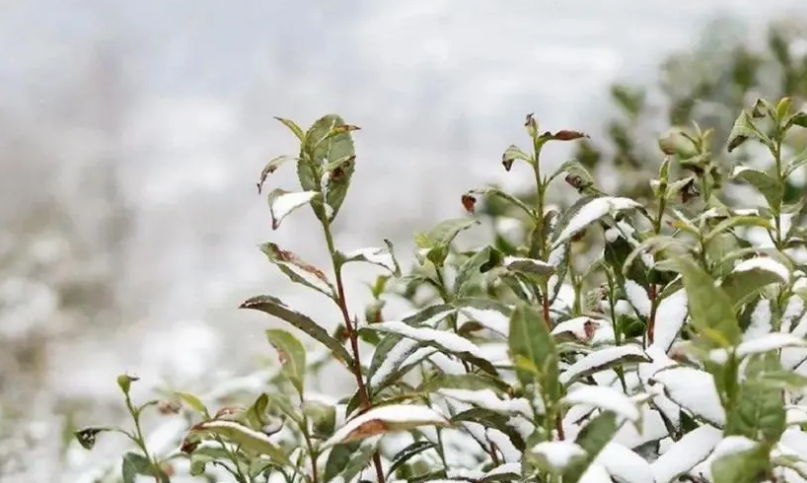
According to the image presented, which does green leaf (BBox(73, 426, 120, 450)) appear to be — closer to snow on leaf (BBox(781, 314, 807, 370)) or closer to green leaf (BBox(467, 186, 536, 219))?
green leaf (BBox(467, 186, 536, 219))

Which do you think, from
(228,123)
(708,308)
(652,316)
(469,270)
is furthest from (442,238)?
(228,123)

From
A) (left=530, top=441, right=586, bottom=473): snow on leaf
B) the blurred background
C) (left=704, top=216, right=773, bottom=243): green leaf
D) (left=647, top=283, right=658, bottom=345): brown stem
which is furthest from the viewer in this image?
the blurred background

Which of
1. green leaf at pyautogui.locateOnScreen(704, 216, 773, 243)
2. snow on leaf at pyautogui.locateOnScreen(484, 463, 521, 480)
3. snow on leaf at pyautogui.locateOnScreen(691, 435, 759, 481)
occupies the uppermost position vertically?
green leaf at pyautogui.locateOnScreen(704, 216, 773, 243)

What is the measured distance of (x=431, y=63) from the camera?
3160mm

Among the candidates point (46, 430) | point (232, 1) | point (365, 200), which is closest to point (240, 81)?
point (232, 1)

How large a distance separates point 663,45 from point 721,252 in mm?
2590

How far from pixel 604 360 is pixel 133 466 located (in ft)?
1.19

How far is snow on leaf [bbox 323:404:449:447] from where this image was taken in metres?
0.46

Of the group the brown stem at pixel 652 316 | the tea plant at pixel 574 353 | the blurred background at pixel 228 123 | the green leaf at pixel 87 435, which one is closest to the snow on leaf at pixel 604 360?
the tea plant at pixel 574 353

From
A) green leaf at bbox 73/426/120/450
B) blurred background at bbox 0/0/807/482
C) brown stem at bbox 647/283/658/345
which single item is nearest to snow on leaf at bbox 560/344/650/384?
brown stem at bbox 647/283/658/345

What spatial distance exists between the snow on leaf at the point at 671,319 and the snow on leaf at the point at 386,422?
0.15 meters

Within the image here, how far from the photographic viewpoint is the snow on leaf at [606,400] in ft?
1.31

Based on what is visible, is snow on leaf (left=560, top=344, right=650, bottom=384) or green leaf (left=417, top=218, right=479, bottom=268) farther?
green leaf (left=417, top=218, right=479, bottom=268)

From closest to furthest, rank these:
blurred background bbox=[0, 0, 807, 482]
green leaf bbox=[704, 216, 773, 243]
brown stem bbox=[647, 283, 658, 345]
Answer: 1. green leaf bbox=[704, 216, 773, 243]
2. brown stem bbox=[647, 283, 658, 345]
3. blurred background bbox=[0, 0, 807, 482]
